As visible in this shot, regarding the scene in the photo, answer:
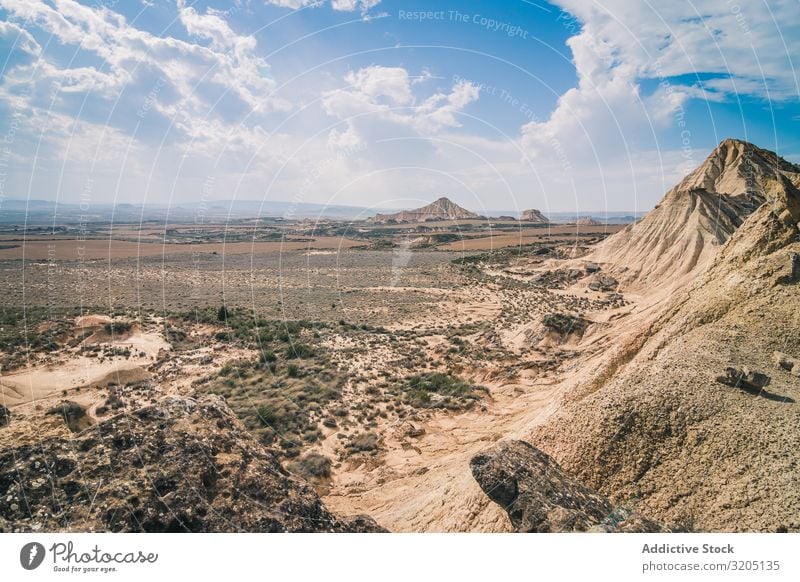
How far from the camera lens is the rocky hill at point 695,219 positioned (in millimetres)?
43719

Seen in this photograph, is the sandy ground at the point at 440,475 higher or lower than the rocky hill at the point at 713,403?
lower

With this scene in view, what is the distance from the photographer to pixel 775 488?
24.3 ft

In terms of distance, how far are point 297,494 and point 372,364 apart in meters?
17.4

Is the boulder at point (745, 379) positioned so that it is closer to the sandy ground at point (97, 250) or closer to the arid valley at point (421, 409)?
the arid valley at point (421, 409)

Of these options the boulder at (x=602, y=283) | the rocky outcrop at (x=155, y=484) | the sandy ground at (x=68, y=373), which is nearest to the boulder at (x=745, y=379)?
the rocky outcrop at (x=155, y=484)

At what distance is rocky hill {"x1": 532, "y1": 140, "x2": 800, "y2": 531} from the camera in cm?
775

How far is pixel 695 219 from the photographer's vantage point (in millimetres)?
45812

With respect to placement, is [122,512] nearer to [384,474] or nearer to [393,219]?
[384,474]

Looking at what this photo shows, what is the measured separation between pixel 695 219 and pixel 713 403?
47543 millimetres

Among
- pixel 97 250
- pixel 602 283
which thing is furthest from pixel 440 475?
pixel 97 250

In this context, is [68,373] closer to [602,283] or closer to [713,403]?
[713,403]

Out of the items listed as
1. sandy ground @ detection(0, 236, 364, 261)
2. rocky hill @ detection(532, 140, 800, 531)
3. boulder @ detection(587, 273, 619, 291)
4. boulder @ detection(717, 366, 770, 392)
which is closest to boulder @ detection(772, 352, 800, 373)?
rocky hill @ detection(532, 140, 800, 531)

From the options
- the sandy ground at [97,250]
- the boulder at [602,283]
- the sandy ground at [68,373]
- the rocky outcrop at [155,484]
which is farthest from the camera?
the sandy ground at [97,250]

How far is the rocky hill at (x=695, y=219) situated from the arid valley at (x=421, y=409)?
41.5 inches
